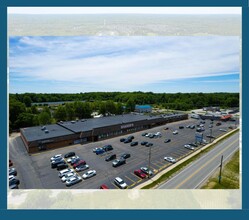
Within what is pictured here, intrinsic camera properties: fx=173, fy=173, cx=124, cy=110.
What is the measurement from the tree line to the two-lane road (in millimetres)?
9222

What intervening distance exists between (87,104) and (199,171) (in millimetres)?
23100

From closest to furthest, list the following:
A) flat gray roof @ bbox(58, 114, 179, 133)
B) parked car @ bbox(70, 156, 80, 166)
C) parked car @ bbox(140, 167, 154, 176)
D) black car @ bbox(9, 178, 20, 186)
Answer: black car @ bbox(9, 178, 20, 186) < parked car @ bbox(140, 167, 154, 176) < parked car @ bbox(70, 156, 80, 166) < flat gray roof @ bbox(58, 114, 179, 133)

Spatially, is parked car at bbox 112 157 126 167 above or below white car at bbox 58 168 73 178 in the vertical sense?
above

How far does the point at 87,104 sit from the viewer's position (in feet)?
101

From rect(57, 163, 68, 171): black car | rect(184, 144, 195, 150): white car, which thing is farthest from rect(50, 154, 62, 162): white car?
rect(184, 144, 195, 150): white car

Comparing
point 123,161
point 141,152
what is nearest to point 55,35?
point 123,161

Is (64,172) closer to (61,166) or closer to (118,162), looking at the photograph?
(61,166)

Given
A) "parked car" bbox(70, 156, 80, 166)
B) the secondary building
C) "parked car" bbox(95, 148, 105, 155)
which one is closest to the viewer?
"parked car" bbox(70, 156, 80, 166)

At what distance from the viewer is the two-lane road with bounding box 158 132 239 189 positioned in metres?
10.1

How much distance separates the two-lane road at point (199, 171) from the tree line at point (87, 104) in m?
9.22

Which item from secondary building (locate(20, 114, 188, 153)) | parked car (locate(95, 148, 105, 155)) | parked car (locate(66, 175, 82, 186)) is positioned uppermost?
secondary building (locate(20, 114, 188, 153))

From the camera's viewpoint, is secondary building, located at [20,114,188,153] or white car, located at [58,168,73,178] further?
secondary building, located at [20,114,188,153]

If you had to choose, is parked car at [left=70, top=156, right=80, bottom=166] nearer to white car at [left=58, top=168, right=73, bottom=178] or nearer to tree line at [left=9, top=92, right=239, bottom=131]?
white car at [left=58, top=168, right=73, bottom=178]

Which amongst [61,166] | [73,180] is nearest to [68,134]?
[61,166]
